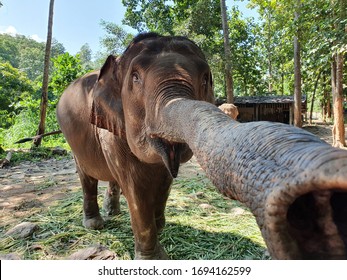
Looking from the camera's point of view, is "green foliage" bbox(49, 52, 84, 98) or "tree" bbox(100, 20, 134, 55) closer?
"green foliage" bbox(49, 52, 84, 98)

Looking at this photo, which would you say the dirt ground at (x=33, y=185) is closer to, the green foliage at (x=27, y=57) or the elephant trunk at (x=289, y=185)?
the elephant trunk at (x=289, y=185)

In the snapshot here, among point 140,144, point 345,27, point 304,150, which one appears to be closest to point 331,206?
point 304,150

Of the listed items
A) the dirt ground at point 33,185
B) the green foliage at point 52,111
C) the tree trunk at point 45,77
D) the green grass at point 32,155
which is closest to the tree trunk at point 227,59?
the green foliage at point 52,111

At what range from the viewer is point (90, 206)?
341 cm

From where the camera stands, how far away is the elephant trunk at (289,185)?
675 mm

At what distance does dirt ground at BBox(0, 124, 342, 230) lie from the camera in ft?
13.6

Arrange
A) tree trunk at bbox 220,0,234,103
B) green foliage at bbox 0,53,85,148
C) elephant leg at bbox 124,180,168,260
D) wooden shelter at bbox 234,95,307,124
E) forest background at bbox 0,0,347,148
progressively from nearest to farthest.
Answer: elephant leg at bbox 124,180,168,260 → forest background at bbox 0,0,347,148 → green foliage at bbox 0,53,85,148 → tree trunk at bbox 220,0,234,103 → wooden shelter at bbox 234,95,307,124

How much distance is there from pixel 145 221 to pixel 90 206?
4.04 feet

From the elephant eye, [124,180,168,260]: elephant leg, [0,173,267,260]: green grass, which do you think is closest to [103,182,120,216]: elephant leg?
[0,173,267,260]: green grass

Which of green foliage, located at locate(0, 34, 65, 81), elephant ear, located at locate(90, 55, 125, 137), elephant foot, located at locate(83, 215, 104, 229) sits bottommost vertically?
elephant foot, located at locate(83, 215, 104, 229)

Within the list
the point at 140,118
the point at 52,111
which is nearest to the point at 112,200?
the point at 140,118

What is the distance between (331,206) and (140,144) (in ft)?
4.10

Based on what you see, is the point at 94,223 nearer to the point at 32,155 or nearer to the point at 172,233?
the point at 172,233

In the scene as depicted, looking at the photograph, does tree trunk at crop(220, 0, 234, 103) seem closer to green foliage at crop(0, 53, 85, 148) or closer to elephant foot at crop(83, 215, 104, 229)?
green foliage at crop(0, 53, 85, 148)
